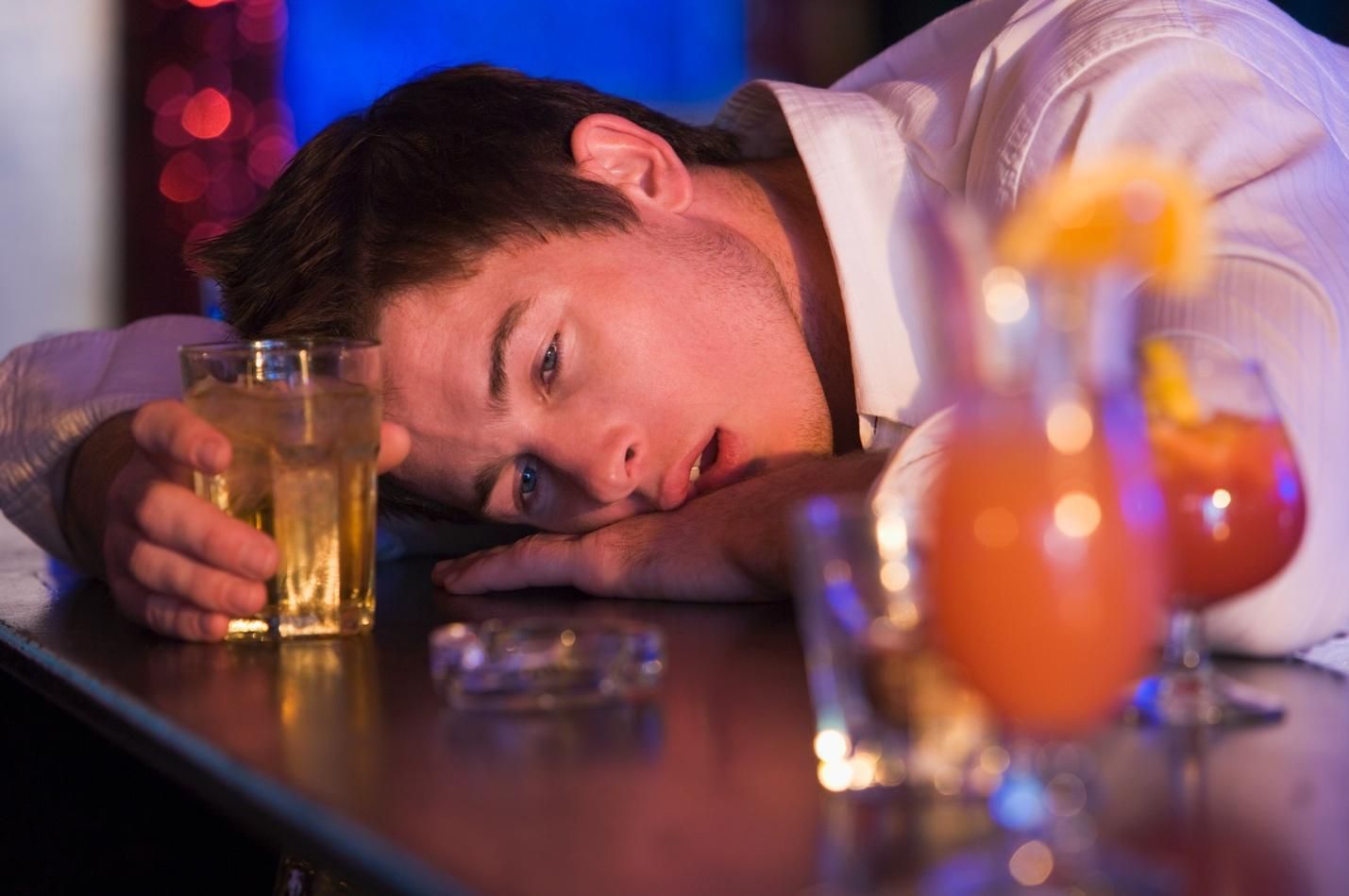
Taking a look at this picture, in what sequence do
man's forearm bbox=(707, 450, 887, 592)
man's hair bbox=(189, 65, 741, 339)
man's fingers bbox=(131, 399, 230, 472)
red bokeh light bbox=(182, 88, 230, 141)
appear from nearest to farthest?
man's fingers bbox=(131, 399, 230, 472) < man's forearm bbox=(707, 450, 887, 592) < man's hair bbox=(189, 65, 741, 339) < red bokeh light bbox=(182, 88, 230, 141)

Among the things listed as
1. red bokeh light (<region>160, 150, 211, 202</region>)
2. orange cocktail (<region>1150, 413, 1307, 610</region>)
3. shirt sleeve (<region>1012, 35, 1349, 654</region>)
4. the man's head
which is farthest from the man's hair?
red bokeh light (<region>160, 150, 211, 202</region>)

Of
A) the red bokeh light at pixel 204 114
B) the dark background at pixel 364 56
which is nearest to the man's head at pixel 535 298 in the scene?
the dark background at pixel 364 56

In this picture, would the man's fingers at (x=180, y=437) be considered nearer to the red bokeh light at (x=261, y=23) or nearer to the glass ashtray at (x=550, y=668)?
the glass ashtray at (x=550, y=668)

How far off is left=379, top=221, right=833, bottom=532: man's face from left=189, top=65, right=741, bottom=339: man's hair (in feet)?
0.12

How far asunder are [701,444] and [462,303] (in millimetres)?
269

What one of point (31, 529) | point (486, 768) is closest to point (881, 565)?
point (486, 768)

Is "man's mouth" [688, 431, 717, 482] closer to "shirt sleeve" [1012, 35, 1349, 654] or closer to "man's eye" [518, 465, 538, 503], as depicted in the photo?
"man's eye" [518, 465, 538, 503]

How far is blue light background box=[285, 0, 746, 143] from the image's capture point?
488cm

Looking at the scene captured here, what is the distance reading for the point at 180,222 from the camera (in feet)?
15.2

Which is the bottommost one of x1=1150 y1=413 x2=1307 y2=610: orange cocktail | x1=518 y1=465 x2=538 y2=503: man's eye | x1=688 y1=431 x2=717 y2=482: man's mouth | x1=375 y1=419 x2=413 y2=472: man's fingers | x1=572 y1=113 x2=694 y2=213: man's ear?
x1=518 y1=465 x2=538 y2=503: man's eye

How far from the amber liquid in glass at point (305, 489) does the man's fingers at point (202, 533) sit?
20 millimetres

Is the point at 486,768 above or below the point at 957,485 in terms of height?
below

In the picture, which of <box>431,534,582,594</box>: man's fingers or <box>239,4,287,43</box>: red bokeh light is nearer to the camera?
<box>431,534,582,594</box>: man's fingers

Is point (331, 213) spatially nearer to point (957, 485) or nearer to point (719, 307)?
point (719, 307)
